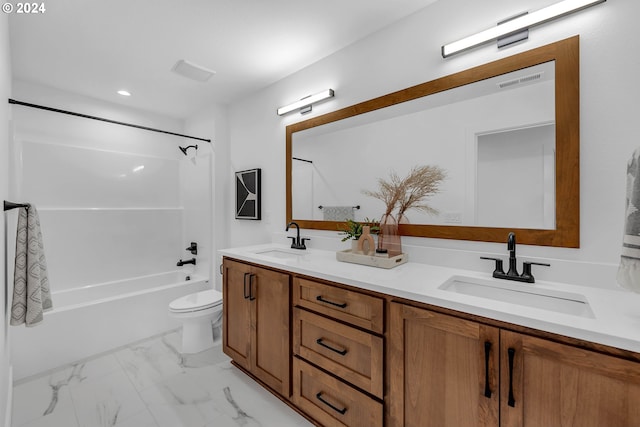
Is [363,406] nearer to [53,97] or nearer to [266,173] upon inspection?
[266,173]

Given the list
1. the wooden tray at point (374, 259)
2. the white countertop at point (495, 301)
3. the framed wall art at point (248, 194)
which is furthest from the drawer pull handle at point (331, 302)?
the framed wall art at point (248, 194)

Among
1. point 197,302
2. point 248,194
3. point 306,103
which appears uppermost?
point 306,103

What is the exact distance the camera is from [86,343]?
2.31 meters

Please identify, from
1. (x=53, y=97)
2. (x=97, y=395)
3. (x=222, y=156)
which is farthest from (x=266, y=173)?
(x=53, y=97)

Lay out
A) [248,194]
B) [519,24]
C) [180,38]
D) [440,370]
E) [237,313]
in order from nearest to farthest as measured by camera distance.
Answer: [440,370]
[519,24]
[180,38]
[237,313]
[248,194]

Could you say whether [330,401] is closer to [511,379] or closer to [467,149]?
[511,379]

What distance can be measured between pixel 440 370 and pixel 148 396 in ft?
6.17

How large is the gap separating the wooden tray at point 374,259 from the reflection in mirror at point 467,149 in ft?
0.93

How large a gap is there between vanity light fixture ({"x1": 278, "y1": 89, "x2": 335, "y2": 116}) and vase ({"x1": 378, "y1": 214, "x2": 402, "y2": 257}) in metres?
1.06

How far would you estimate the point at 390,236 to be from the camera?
1.72 meters

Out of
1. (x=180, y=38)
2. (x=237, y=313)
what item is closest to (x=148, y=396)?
(x=237, y=313)

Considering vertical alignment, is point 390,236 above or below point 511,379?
above

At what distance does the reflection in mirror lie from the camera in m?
1.33

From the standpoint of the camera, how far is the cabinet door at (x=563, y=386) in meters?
0.76
